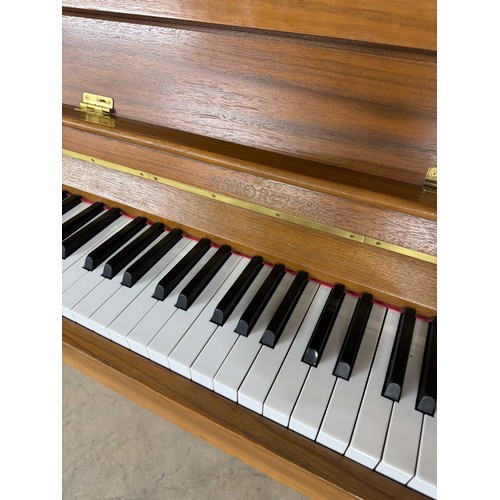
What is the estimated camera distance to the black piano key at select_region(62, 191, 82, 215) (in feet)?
3.76

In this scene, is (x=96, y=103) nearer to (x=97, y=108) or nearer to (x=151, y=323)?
(x=97, y=108)

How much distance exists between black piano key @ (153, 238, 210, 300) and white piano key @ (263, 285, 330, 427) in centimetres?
32

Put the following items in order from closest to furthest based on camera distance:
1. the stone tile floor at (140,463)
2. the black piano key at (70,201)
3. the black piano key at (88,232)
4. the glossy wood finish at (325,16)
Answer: the glossy wood finish at (325,16), the black piano key at (88,232), the black piano key at (70,201), the stone tile floor at (140,463)

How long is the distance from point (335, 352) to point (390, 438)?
0.59 ft

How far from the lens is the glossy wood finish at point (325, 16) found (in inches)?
22.1

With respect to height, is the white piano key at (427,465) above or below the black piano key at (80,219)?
below

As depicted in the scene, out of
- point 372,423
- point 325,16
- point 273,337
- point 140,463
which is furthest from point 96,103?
point 140,463

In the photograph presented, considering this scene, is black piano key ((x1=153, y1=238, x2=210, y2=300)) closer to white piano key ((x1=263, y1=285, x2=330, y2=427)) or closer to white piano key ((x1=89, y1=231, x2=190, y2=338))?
white piano key ((x1=89, y1=231, x2=190, y2=338))

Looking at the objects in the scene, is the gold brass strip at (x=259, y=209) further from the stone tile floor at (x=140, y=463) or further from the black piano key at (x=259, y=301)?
the stone tile floor at (x=140, y=463)

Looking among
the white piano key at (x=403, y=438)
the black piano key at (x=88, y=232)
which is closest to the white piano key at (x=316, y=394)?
the white piano key at (x=403, y=438)

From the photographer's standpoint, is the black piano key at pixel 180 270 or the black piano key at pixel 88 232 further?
the black piano key at pixel 88 232

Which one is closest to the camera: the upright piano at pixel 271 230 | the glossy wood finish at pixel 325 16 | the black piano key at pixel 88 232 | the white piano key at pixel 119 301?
the glossy wood finish at pixel 325 16

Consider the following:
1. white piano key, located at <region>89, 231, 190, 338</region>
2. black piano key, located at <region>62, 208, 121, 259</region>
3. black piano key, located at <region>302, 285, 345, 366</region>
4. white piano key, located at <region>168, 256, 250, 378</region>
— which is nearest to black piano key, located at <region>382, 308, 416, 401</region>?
black piano key, located at <region>302, 285, 345, 366</region>

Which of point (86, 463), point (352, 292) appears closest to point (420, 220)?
point (352, 292)
